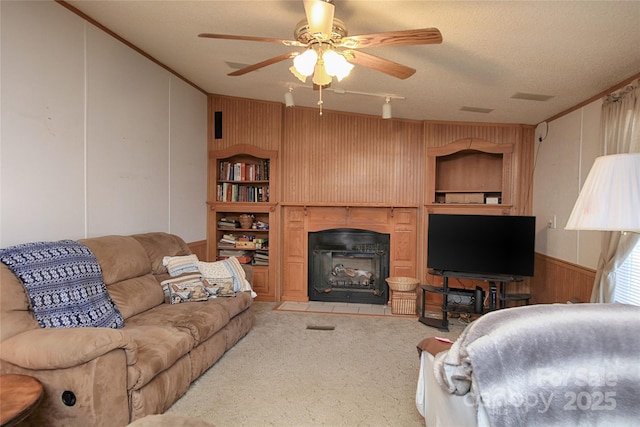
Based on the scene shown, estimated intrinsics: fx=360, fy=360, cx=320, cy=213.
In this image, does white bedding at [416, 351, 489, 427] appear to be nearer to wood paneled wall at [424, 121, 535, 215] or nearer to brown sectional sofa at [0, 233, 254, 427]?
brown sectional sofa at [0, 233, 254, 427]

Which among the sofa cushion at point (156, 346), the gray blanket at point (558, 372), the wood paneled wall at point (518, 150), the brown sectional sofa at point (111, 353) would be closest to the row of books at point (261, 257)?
the brown sectional sofa at point (111, 353)

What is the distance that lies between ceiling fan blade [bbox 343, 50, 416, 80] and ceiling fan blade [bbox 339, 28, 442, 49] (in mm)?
89

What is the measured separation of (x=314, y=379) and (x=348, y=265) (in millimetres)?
2464

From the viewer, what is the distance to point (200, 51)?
3.47 m

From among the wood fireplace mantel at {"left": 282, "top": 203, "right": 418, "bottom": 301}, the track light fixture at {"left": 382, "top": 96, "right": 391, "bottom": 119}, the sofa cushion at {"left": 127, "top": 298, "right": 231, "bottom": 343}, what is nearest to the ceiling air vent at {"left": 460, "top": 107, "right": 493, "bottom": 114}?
the track light fixture at {"left": 382, "top": 96, "right": 391, "bottom": 119}

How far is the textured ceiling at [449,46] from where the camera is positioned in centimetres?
216

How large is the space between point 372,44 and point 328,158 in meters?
2.99

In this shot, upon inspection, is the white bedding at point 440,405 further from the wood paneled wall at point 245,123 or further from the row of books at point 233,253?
the wood paneled wall at point 245,123

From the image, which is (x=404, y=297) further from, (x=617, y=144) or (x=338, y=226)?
(x=617, y=144)

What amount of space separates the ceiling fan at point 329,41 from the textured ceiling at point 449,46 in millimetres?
317

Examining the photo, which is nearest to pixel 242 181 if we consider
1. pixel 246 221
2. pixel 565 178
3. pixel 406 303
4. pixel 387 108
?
pixel 246 221

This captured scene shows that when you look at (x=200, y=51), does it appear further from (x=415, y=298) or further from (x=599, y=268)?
(x=599, y=268)

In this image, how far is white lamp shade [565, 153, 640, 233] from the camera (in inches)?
59.7

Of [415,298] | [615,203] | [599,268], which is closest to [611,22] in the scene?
[615,203]
